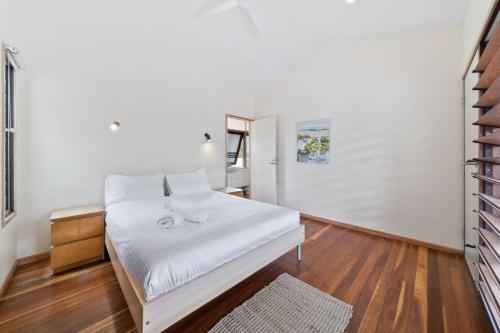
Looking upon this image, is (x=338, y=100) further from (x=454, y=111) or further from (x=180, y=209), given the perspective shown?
(x=180, y=209)

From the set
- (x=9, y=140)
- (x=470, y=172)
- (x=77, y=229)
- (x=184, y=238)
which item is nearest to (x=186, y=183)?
(x=77, y=229)

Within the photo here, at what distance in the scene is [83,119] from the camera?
2.54 meters

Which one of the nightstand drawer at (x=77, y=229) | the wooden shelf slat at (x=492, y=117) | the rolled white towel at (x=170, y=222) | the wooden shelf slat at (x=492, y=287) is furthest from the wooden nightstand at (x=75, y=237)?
the wooden shelf slat at (x=492, y=117)

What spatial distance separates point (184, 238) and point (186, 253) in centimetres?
17

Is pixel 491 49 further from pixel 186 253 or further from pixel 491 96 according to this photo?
pixel 186 253

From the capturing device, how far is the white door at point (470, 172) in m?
2.03

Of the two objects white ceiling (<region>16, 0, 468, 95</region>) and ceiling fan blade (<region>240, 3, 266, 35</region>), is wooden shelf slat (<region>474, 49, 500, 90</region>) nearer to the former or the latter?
white ceiling (<region>16, 0, 468, 95</region>)

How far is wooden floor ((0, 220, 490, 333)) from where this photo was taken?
145cm

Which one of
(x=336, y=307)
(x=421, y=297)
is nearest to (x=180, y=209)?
(x=336, y=307)

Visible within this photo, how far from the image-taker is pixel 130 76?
2.92 metres

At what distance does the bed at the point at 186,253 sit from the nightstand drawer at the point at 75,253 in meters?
0.35

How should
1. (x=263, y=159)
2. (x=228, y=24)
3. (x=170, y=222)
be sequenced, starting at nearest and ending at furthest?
1. (x=170, y=222)
2. (x=228, y=24)
3. (x=263, y=159)

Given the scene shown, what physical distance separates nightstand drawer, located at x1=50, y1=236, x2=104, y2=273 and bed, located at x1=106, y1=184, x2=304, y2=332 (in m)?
0.35

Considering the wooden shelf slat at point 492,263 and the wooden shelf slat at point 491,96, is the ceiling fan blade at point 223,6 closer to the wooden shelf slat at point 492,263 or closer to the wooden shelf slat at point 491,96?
the wooden shelf slat at point 491,96
